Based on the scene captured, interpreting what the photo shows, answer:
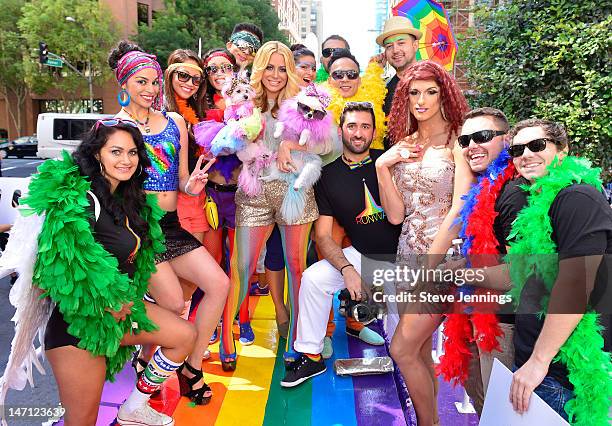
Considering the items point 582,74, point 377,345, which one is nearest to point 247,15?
point 582,74

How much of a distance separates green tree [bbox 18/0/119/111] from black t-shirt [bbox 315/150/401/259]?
26.4m

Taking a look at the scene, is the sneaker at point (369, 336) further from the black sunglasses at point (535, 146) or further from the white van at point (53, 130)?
the white van at point (53, 130)

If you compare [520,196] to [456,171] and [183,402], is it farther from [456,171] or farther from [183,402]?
[183,402]

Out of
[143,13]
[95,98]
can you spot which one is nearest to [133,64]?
[95,98]

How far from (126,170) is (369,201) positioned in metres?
1.36

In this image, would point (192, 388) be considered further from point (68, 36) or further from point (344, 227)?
point (68, 36)

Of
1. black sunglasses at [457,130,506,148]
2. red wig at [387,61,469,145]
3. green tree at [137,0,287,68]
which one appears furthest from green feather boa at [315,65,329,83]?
green tree at [137,0,287,68]

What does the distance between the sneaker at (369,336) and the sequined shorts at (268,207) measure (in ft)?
3.64

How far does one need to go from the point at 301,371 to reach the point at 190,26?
80.6 feet

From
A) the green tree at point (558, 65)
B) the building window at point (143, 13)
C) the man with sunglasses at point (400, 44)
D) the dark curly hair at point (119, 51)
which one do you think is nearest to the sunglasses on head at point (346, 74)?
the man with sunglasses at point (400, 44)

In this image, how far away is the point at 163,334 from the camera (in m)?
2.25

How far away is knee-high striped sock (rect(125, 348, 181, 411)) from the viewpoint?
2.29 metres

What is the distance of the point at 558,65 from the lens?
544 cm

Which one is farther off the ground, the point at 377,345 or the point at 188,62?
the point at 188,62
